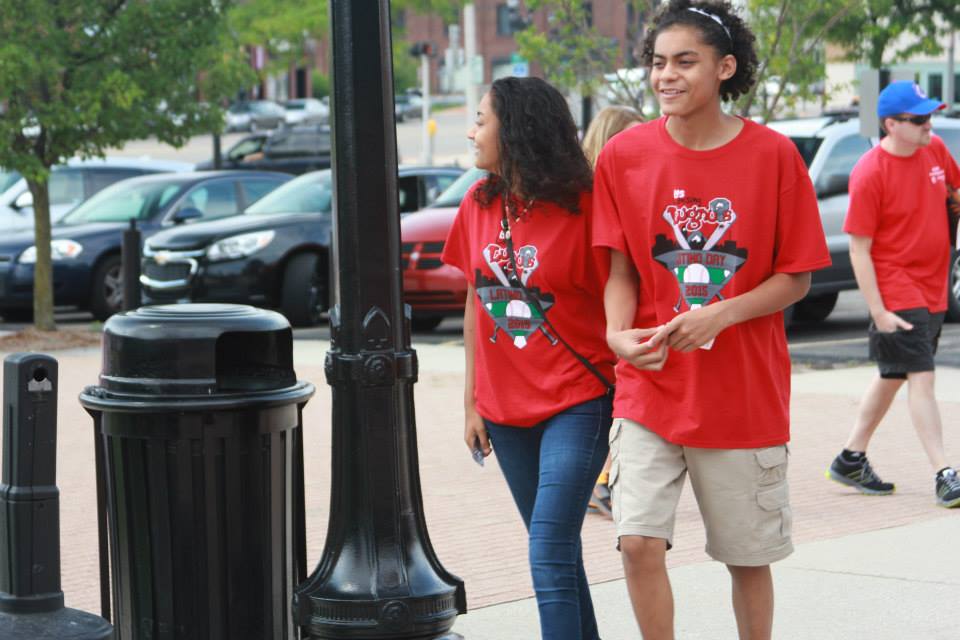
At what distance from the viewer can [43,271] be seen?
14930 mm

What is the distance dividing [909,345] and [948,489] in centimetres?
65

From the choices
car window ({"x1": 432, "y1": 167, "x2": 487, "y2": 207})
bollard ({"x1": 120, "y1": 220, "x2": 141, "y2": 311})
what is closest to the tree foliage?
car window ({"x1": 432, "y1": 167, "x2": 487, "y2": 207})

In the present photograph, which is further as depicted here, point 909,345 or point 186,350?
point 909,345

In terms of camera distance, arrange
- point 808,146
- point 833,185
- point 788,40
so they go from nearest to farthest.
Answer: point 788,40 → point 833,185 → point 808,146

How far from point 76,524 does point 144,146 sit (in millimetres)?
51992

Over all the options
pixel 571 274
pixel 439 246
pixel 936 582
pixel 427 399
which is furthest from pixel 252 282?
pixel 571 274

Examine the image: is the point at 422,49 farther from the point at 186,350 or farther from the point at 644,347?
the point at 644,347

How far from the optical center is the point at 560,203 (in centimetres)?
444

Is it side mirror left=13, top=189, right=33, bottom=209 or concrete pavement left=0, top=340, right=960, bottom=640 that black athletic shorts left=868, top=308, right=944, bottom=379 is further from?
side mirror left=13, top=189, right=33, bottom=209

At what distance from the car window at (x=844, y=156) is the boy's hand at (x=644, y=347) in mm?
10214

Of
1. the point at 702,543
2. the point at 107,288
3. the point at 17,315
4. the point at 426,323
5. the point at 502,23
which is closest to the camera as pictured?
the point at 702,543

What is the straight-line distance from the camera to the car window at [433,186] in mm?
17266

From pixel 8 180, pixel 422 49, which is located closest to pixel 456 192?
pixel 8 180

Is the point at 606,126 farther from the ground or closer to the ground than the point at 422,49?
closer to the ground
